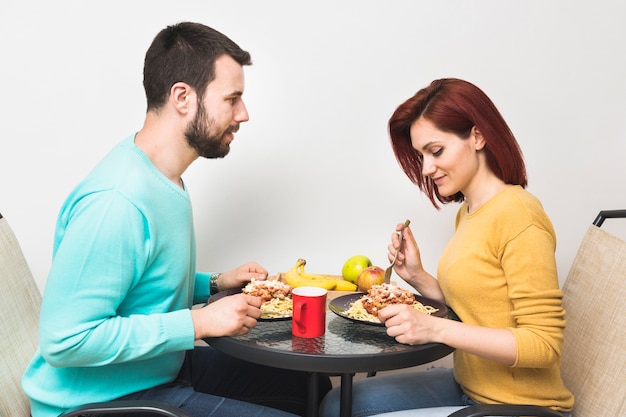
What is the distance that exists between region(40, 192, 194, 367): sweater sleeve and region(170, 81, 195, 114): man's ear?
0.33m

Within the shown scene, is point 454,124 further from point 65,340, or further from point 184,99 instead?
point 65,340

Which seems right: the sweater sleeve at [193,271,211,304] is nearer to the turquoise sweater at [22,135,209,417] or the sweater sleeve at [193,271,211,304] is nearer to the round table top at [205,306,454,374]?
the turquoise sweater at [22,135,209,417]

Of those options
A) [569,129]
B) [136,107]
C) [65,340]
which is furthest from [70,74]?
[569,129]

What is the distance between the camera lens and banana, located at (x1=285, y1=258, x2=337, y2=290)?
7.13 feet

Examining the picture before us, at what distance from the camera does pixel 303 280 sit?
2.18 metres

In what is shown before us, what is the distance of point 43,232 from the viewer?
2555mm

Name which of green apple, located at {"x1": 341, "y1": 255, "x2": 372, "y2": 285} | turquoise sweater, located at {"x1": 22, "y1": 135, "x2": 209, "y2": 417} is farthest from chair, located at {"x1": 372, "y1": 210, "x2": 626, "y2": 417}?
green apple, located at {"x1": 341, "y1": 255, "x2": 372, "y2": 285}

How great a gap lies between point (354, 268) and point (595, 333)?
3.06 feet

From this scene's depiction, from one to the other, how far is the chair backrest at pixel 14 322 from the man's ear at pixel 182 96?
2.22ft

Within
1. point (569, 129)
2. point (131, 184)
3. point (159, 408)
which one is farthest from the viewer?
point (569, 129)

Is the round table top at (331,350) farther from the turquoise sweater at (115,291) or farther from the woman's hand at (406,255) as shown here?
the woman's hand at (406,255)

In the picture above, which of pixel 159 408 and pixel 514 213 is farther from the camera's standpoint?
pixel 514 213

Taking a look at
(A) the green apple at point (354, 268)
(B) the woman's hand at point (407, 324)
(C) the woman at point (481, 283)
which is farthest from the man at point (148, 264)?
(A) the green apple at point (354, 268)

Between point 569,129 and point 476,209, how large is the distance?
107 cm
